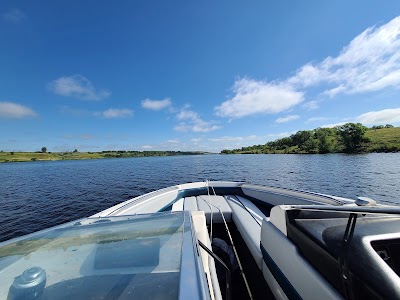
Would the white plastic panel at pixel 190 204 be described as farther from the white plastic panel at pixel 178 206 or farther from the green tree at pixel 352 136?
the green tree at pixel 352 136

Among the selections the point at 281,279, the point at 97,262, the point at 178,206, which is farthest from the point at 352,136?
the point at 97,262

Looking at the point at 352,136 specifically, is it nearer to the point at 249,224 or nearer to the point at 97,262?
the point at 249,224

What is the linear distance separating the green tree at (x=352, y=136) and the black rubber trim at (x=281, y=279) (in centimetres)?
7819

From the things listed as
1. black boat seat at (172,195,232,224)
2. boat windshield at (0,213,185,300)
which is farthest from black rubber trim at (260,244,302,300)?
black boat seat at (172,195,232,224)

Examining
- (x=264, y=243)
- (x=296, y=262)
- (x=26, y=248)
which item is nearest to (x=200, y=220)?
(x=264, y=243)

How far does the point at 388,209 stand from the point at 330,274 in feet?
2.65

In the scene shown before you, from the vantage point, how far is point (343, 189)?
1739 centimetres

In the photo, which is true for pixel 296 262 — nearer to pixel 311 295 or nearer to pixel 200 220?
pixel 311 295

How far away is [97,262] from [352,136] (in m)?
84.4

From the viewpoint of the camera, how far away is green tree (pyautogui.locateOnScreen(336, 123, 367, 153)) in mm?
65562

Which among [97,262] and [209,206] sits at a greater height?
[97,262]

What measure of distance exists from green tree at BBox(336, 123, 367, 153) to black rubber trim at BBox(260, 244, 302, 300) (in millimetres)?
78187

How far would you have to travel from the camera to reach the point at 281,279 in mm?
2281

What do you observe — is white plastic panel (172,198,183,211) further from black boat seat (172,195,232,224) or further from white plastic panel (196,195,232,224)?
white plastic panel (196,195,232,224)
